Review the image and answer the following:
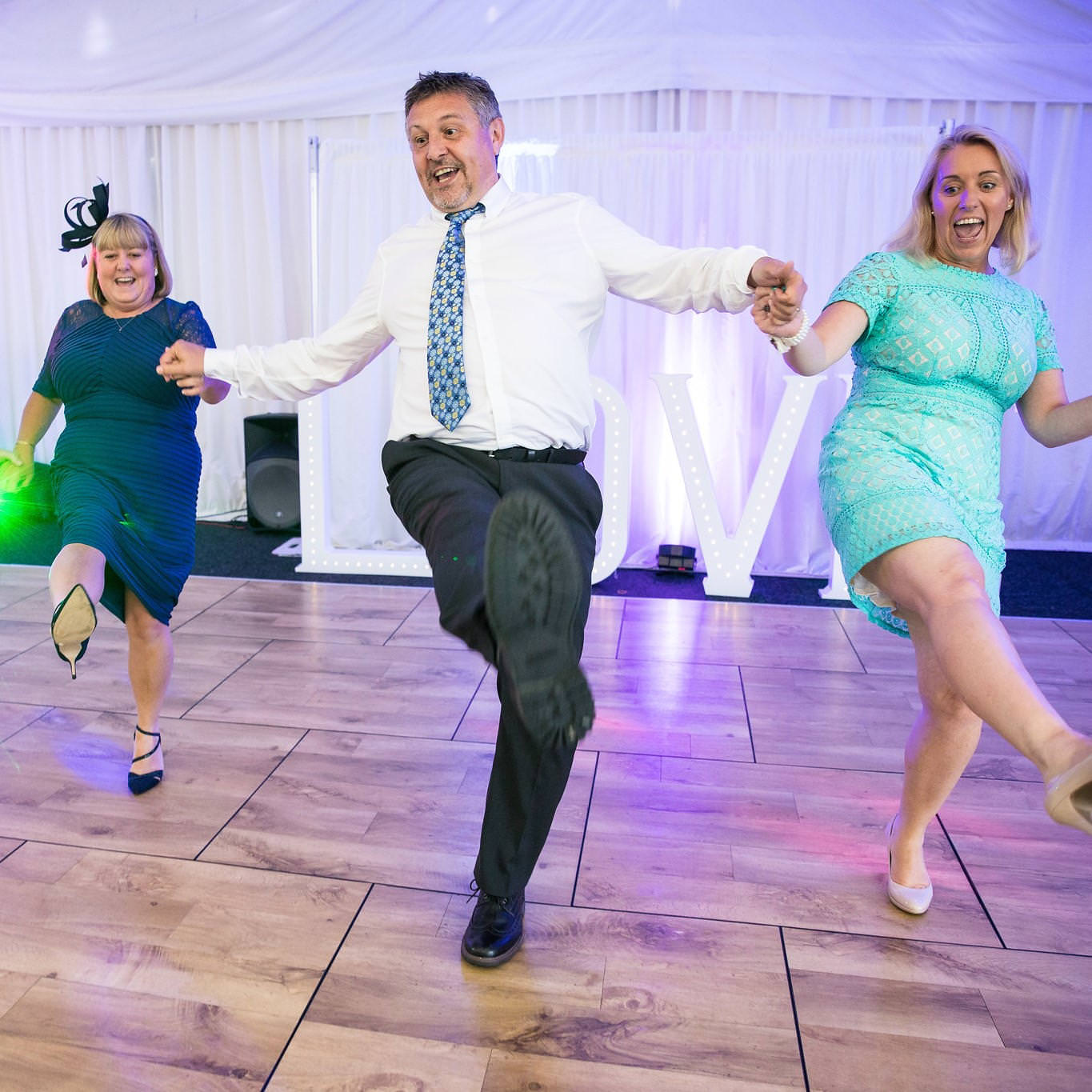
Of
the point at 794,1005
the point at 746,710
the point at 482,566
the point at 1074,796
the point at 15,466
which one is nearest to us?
the point at 1074,796

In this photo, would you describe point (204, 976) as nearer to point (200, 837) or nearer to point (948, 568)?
point (200, 837)

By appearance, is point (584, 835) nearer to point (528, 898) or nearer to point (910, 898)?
point (528, 898)

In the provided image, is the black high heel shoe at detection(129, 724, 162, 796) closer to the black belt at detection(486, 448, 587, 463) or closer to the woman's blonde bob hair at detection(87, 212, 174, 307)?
the woman's blonde bob hair at detection(87, 212, 174, 307)

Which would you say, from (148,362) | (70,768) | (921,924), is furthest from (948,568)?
(70,768)

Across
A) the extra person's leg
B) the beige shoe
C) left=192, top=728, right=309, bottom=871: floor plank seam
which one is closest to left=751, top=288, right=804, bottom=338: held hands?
the beige shoe

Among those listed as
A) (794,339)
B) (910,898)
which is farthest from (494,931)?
(794,339)

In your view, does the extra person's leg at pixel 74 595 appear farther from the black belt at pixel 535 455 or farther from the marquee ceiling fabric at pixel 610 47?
the marquee ceiling fabric at pixel 610 47

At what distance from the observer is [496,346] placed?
2064 mm

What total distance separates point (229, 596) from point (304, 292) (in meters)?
2.44

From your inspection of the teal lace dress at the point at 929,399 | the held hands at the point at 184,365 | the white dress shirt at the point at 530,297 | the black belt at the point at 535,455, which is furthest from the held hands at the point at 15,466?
the teal lace dress at the point at 929,399

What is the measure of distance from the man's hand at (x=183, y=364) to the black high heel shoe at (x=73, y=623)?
0.55 m

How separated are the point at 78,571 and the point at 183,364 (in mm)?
561

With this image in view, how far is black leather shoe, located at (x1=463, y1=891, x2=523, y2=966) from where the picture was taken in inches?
75.9

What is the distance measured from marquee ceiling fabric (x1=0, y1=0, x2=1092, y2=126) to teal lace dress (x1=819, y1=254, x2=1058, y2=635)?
3555mm
